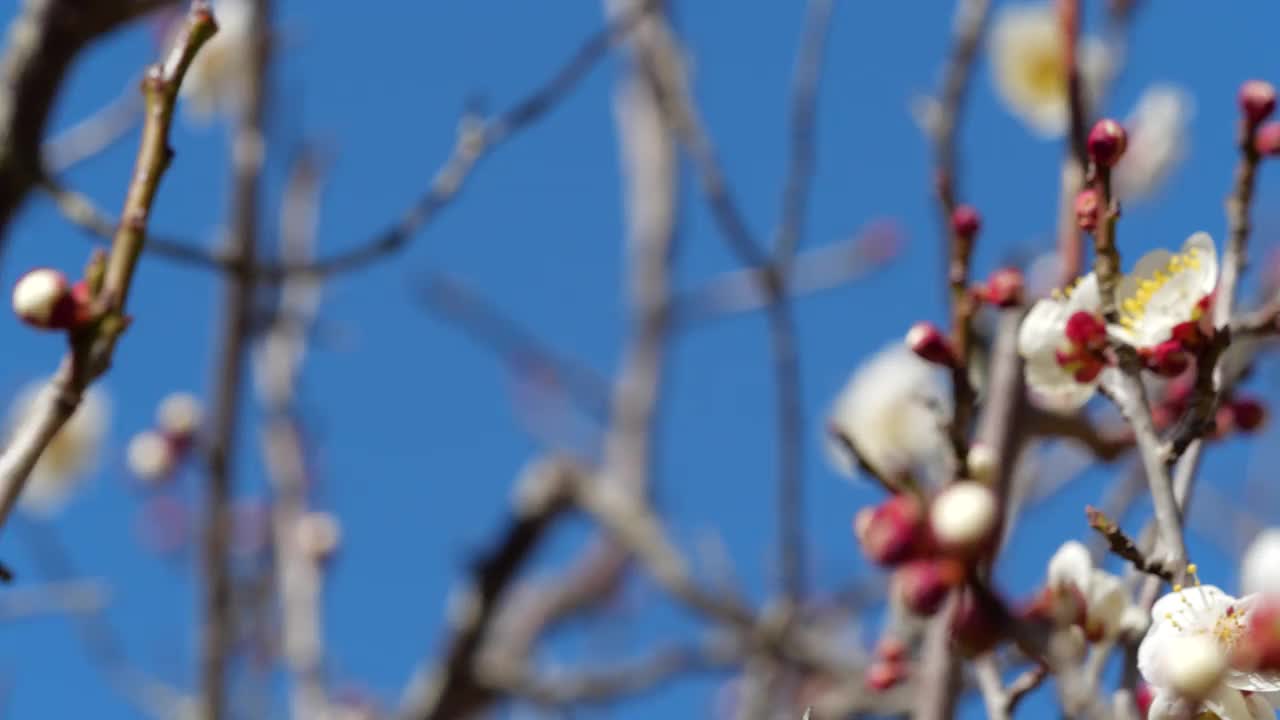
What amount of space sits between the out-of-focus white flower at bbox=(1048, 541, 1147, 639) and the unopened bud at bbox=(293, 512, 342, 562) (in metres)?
1.54

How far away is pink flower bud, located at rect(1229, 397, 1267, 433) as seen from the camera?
123 centimetres

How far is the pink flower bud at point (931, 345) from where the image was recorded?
96 centimetres

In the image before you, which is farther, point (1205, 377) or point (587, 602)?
point (587, 602)

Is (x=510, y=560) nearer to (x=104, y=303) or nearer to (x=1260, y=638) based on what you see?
(x=104, y=303)

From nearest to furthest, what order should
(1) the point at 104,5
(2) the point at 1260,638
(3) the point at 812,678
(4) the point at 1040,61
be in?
(2) the point at 1260,638 → (1) the point at 104,5 → (3) the point at 812,678 → (4) the point at 1040,61

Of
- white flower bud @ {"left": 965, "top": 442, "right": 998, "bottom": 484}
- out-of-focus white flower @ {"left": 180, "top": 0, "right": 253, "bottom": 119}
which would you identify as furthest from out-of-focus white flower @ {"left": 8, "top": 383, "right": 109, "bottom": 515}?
white flower bud @ {"left": 965, "top": 442, "right": 998, "bottom": 484}

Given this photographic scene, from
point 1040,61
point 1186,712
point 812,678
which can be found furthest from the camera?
point 1040,61

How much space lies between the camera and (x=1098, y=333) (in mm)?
969

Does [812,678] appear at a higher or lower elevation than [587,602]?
lower

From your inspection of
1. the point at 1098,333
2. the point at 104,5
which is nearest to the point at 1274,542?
the point at 1098,333

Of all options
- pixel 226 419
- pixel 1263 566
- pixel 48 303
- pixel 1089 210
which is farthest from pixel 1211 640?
pixel 226 419

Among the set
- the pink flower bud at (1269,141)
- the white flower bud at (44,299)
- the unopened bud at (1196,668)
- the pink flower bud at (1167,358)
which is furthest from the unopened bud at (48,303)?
the pink flower bud at (1269,141)

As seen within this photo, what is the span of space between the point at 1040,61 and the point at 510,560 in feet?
6.53

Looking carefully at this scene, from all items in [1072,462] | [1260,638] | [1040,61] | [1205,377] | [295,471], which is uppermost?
[1040,61]
